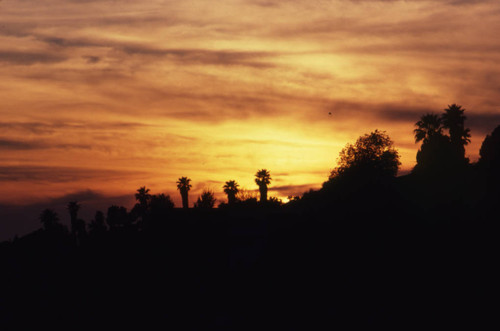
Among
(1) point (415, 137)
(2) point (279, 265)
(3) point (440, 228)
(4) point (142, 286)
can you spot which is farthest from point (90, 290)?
(1) point (415, 137)

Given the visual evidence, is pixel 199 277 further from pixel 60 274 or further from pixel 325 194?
pixel 325 194

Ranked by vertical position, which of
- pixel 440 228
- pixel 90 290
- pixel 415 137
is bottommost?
pixel 90 290

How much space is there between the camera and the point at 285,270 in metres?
53.4

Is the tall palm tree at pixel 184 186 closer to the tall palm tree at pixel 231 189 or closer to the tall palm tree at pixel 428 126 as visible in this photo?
the tall palm tree at pixel 231 189

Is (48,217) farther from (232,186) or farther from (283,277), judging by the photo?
(283,277)

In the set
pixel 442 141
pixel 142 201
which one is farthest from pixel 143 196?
pixel 442 141

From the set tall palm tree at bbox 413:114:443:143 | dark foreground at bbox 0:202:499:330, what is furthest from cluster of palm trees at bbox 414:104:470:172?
dark foreground at bbox 0:202:499:330

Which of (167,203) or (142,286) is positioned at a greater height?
(167,203)

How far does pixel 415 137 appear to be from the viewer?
372 ft

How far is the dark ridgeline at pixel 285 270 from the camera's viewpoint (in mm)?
48094

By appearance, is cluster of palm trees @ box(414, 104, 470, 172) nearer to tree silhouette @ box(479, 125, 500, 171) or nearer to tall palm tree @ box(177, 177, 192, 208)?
tree silhouette @ box(479, 125, 500, 171)

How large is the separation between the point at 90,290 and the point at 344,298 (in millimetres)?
32894

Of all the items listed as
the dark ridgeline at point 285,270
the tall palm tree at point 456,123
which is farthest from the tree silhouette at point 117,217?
the tall palm tree at point 456,123

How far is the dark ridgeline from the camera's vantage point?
48094 millimetres
